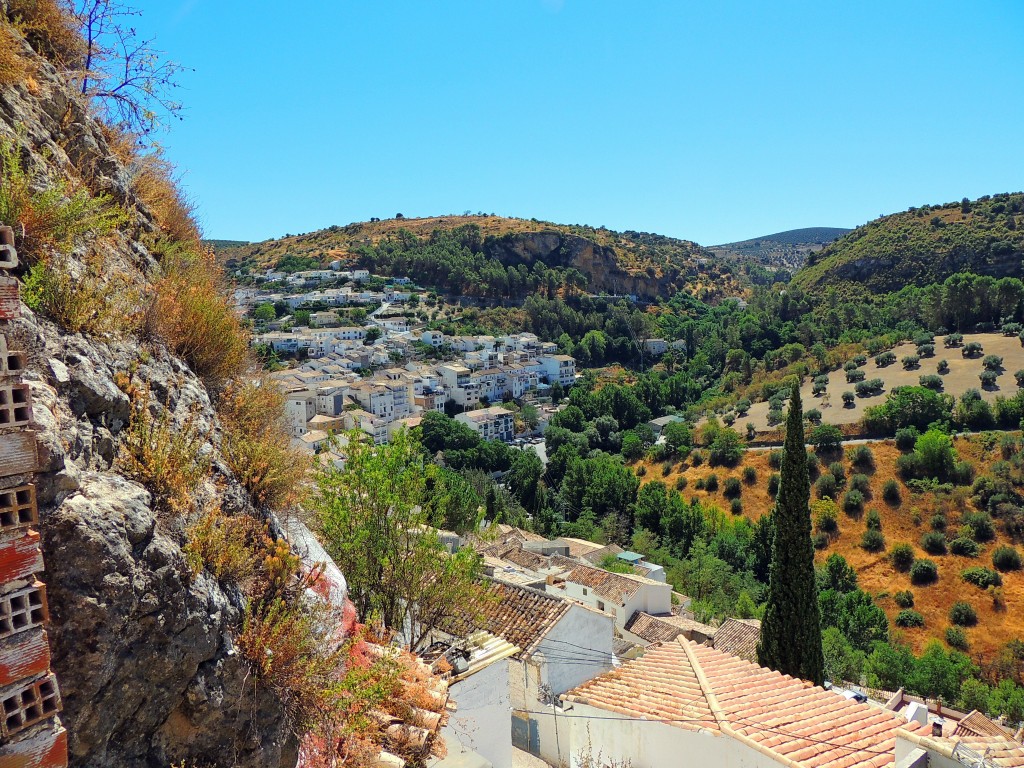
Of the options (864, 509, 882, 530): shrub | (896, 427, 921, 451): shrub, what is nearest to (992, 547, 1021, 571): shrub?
(864, 509, 882, 530): shrub

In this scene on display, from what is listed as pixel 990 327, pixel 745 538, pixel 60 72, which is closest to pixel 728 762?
pixel 60 72

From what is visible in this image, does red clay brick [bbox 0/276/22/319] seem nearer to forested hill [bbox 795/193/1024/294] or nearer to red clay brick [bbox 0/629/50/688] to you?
red clay brick [bbox 0/629/50/688]

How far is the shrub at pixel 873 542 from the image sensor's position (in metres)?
31.7

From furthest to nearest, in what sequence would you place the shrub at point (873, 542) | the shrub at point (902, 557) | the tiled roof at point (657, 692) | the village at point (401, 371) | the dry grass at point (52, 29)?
the village at point (401, 371) < the shrub at point (873, 542) < the shrub at point (902, 557) < the tiled roof at point (657, 692) < the dry grass at point (52, 29)

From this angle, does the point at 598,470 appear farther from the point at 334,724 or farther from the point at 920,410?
the point at 334,724

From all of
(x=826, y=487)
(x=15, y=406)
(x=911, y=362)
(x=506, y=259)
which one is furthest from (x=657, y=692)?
(x=506, y=259)

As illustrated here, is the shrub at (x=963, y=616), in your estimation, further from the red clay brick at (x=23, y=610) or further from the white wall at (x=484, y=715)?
the red clay brick at (x=23, y=610)

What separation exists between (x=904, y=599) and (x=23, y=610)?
32159 mm

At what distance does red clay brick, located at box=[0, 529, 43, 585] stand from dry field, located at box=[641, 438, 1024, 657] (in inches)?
1179

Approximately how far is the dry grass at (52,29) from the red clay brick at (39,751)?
4361 millimetres

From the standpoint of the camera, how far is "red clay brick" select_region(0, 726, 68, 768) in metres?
2.35

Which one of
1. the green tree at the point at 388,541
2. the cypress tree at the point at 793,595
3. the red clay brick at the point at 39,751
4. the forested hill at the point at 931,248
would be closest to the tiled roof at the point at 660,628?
the cypress tree at the point at 793,595

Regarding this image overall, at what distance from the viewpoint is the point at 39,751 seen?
2461mm

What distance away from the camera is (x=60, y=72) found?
4688mm
